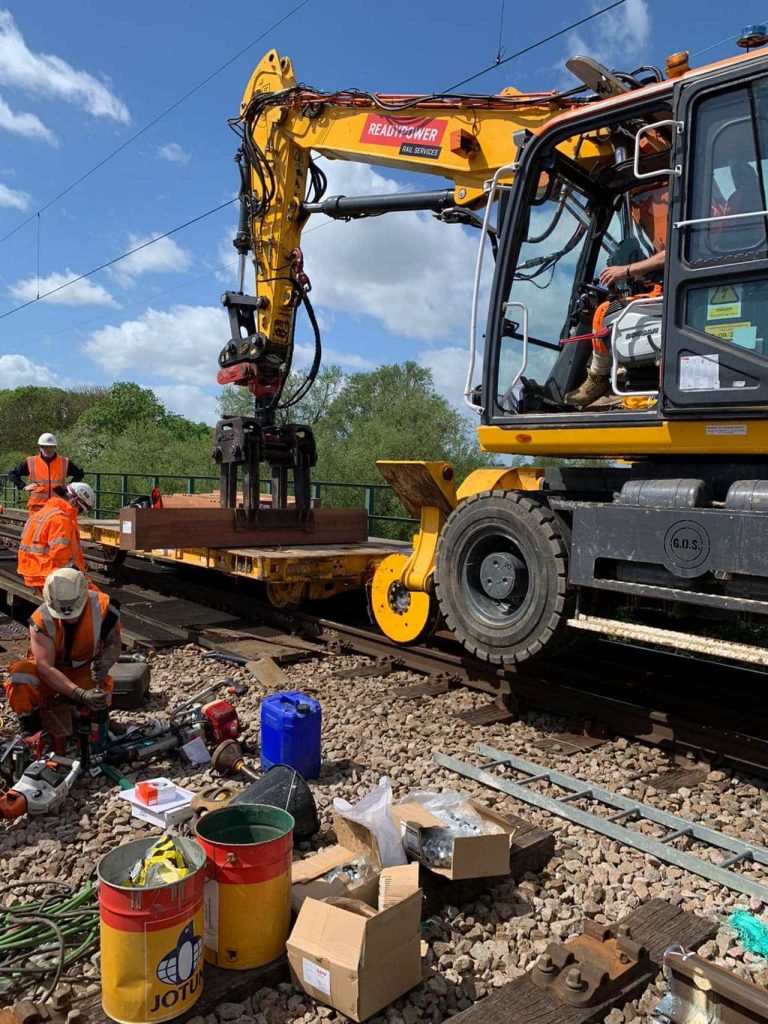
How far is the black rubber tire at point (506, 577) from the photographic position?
4926 mm

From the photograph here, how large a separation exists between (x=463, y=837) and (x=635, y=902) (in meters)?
0.81

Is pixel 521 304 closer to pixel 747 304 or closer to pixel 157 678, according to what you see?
pixel 747 304

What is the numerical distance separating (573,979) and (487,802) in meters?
1.66

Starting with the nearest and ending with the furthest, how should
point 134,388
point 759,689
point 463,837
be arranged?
point 463,837
point 759,689
point 134,388

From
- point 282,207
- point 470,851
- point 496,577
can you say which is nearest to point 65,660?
point 496,577

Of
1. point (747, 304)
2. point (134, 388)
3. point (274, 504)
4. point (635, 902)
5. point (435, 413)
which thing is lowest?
point (635, 902)

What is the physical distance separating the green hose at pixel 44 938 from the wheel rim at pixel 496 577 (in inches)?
115

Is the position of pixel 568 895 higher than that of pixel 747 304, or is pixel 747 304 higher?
pixel 747 304

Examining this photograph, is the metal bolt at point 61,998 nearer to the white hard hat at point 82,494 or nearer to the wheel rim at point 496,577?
the wheel rim at point 496,577

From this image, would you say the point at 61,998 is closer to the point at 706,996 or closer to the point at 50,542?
the point at 706,996

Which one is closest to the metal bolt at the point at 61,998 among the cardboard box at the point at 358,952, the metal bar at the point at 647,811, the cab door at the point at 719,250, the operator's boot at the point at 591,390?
the cardboard box at the point at 358,952

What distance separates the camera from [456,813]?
3658mm

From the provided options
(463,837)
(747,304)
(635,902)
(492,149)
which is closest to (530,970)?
(463,837)

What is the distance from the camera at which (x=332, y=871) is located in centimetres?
323
